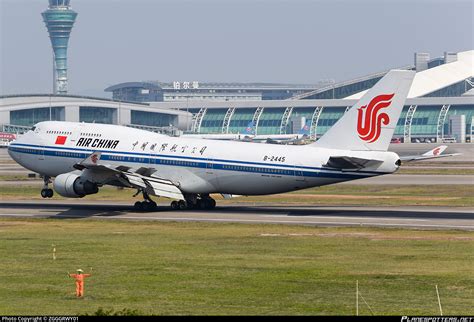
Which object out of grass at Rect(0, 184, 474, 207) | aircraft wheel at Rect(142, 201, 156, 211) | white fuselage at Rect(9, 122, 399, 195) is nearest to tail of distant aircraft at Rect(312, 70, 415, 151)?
white fuselage at Rect(9, 122, 399, 195)

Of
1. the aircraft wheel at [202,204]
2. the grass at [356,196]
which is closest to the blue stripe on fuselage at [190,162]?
the aircraft wheel at [202,204]

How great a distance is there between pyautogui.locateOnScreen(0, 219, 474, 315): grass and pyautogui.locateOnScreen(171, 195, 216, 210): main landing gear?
1066cm

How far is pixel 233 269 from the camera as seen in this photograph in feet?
126

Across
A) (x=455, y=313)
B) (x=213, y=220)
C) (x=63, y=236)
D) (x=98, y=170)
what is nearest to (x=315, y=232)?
(x=213, y=220)

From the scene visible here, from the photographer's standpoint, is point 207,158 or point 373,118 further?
point 207,158

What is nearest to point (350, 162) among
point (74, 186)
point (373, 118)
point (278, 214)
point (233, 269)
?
point (373, 118)

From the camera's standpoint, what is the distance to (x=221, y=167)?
212ft

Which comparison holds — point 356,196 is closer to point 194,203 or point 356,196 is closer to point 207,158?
point 194,203

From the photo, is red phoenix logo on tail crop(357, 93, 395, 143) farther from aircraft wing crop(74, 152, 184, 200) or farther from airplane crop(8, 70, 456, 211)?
aircraft wing crop(74, 152, 184, 200)

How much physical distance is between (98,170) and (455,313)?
38390mm

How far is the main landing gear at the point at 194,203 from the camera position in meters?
67.2

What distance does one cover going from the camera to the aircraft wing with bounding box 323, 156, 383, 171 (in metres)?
58.7

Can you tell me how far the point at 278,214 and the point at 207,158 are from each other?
249 inches

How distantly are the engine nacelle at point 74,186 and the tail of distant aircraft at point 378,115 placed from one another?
16.4 meters
